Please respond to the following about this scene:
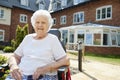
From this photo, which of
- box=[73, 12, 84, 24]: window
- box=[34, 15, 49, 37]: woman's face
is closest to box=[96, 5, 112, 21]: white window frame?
box=[73, 12, 84, 24]: window

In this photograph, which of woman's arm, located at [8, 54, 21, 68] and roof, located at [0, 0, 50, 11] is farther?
roof, located at [0, 0, 50, 11]

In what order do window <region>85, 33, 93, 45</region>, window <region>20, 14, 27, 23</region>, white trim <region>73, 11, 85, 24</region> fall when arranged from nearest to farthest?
window <region>85, 33, 93, 45</region>
white trim <region>73, 11, 85, 24</region>
window <region>20, 14, 27, 23</region>

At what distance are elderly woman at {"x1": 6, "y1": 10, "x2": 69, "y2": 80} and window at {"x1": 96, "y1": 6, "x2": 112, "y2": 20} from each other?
1998 cm

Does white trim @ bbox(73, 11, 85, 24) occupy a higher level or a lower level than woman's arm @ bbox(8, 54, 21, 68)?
higher

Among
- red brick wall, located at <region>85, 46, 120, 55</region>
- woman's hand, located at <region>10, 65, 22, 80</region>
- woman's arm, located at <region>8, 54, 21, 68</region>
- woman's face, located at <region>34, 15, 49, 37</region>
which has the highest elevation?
woman's face, located at <region>34, 15, 49, 37</region>

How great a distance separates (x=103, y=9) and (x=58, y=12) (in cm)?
987

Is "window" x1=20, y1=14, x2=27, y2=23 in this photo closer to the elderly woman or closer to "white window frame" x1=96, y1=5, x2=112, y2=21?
"white window frame" x1=96, y1=5, x2=112, y2=21

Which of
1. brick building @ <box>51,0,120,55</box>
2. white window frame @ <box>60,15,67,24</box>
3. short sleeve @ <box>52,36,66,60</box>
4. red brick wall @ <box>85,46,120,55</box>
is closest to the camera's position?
short sleeve @ <box>52,36,66,60</box>

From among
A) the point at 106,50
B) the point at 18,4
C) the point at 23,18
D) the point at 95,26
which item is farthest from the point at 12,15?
the point at 106,50

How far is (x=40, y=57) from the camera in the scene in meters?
3.47

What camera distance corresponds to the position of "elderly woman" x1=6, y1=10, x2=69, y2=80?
332cm

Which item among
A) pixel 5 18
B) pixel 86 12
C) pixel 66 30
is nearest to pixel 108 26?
pixel 86 12

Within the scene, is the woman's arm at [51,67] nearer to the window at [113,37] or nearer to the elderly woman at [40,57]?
the elderly woman at [40,57]

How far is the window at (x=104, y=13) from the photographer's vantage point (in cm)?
2280
